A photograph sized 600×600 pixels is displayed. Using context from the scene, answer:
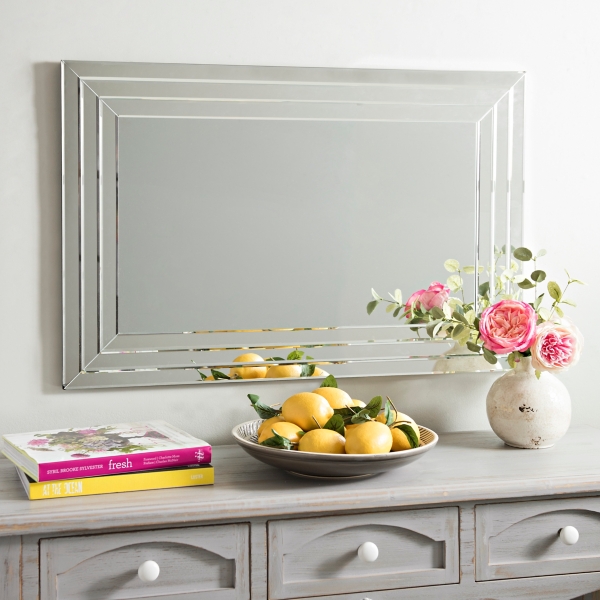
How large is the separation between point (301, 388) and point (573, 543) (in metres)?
0.68

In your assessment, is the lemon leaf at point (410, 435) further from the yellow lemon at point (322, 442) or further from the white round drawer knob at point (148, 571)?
the white round drawer knob at point (148, 571)

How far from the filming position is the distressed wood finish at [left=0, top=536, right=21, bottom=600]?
3.59 feet

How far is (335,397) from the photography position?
4.52 ft

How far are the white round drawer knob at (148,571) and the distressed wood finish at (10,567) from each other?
0.65ft

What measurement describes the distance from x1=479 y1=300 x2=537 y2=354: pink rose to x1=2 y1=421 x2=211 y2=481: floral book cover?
64cm

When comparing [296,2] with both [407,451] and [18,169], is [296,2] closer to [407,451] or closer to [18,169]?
[18,169]

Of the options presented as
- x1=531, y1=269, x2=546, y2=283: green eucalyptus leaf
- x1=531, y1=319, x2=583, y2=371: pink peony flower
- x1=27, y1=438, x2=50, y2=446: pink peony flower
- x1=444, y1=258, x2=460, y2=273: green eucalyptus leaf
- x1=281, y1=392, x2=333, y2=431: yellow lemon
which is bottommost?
x1=27, y1=438, x2=50, y2=446: pink peony flower

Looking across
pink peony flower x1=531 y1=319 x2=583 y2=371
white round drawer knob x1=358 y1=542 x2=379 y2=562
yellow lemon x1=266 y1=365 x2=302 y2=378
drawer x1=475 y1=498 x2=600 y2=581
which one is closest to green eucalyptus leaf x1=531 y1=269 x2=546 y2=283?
pink peony flower x1=531 y1=319 x2=583 y2=371

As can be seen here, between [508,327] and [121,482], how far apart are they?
848 mm

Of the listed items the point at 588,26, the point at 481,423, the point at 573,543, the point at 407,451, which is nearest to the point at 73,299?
the point at 407,451

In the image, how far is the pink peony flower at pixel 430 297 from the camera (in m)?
1.64

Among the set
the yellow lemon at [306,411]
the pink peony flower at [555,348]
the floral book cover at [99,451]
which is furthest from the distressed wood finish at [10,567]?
the pink peony flower at [555,348]

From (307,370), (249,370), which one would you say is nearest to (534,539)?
(307,370)

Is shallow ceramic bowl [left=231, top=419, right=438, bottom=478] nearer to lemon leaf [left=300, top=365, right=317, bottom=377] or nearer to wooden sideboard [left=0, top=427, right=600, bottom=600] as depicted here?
wooden sideboard [left=0, top=427, right=600, bottom=600]
